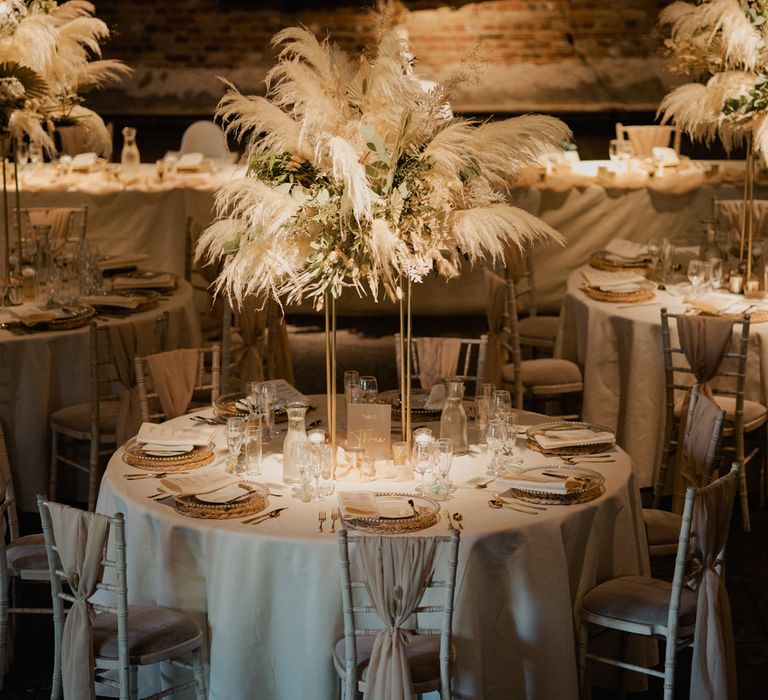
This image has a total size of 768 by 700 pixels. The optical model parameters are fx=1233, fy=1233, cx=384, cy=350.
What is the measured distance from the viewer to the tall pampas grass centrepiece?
3.29 m

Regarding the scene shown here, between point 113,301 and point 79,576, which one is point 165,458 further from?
point 113,301

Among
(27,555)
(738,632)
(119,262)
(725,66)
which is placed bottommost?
(738,632)

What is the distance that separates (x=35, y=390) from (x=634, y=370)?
8.68ft

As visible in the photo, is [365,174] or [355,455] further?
[355,455]

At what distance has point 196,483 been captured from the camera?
350 cm

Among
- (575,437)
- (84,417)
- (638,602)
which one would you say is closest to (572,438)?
(575,437)

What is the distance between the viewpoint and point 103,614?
133 inches

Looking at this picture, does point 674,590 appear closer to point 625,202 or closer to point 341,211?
point 341,211

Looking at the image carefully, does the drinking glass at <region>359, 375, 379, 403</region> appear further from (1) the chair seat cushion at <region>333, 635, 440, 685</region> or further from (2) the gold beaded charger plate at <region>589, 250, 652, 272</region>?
(2) the gold beaded charger plate at <region>589, 250, 652, 272</region>

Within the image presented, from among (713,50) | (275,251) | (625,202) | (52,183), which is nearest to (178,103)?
(52,183)

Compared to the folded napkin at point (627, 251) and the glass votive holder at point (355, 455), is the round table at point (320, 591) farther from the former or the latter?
the folded napkin at point (627, 251)

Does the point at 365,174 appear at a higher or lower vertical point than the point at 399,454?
higher

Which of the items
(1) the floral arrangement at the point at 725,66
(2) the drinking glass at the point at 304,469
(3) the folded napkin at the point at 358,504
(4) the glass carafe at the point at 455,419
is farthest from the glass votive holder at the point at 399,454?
(1) the floral arrangement at the point at 725,66

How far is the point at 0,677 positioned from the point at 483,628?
159 centimetres
